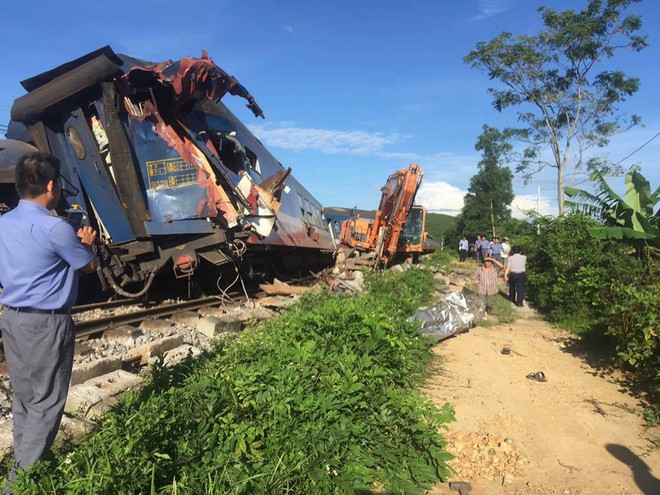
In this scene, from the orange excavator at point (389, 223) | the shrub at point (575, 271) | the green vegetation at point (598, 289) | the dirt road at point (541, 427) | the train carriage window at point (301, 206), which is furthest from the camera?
the orange excavator at point (389, 223)

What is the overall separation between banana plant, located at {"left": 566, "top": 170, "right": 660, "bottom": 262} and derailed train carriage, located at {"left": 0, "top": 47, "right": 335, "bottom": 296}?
19.7 ft

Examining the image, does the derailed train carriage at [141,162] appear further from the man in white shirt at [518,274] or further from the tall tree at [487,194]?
the tall tree at [487,194]

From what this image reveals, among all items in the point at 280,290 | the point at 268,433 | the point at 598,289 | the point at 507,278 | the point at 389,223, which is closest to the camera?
the point at 268,433

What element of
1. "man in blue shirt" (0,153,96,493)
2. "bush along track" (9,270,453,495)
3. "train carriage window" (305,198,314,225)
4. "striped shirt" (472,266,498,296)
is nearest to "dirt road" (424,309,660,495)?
"bush along track" (9,270,453,495)

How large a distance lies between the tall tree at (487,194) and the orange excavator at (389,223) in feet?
58.1

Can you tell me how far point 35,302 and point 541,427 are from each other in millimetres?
4161

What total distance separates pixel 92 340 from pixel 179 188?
2748 mm

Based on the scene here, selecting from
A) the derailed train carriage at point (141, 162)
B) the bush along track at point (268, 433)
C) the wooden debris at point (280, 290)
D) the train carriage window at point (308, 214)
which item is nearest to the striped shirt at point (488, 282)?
the wooden debris at point (280, 290)

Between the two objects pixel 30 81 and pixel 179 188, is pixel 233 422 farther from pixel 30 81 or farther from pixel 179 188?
pixel 30 81

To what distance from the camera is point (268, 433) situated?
3.05m

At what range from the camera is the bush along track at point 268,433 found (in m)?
2.40

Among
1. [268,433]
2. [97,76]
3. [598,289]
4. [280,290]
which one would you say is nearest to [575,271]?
[598,289]

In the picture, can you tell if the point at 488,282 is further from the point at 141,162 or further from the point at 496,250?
the point at 496,250

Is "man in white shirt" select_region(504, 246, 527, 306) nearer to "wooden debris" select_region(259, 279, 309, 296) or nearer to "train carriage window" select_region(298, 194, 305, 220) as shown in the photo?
"wooden debris" select_region(259, 279, 309, 296)
